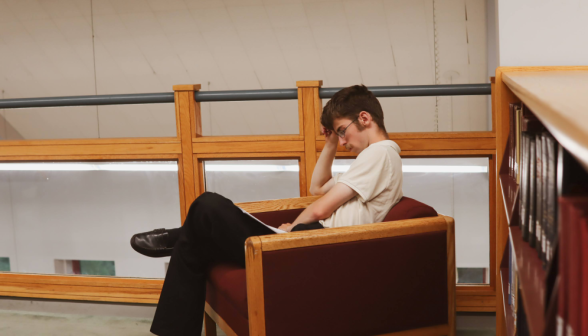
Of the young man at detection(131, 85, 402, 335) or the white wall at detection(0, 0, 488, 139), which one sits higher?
the white wall at detection(0, 0, 488, 139)

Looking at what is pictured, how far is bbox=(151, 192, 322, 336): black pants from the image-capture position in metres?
1.61

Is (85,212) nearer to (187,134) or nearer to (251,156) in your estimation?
(187,134)

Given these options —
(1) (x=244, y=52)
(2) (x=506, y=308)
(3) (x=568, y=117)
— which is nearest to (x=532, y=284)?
(3) (x=568, y=117)

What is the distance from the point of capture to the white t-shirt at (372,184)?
1659 mm

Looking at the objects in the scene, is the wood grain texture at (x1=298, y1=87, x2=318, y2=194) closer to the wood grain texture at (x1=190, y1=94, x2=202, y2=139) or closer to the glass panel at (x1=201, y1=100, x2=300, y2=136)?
the wood grain texture at (x1=190, y1=94, x2=202, y2=139)

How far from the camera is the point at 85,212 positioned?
2.70 meters

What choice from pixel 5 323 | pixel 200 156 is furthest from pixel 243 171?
pixel 5 323

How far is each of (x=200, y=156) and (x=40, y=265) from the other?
1085mm

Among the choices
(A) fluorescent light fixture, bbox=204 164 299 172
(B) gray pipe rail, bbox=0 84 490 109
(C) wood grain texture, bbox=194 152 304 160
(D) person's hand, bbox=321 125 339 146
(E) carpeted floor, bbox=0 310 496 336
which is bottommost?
(E) carpeted floor, bbox=0 310 496 336

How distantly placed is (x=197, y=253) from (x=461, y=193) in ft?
4.06

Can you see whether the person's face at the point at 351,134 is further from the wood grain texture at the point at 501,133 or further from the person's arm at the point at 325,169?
the wood grain texture at the point at 501,133

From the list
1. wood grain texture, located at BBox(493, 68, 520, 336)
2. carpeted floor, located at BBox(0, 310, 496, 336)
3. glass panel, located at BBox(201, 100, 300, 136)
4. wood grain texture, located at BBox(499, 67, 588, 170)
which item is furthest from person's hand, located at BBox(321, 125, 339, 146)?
glass panel, located at BBox(201, 100, 300, 136)

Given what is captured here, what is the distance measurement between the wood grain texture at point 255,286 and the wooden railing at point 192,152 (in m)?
0.89

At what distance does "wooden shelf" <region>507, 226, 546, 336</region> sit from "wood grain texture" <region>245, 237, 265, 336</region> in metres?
0.67
